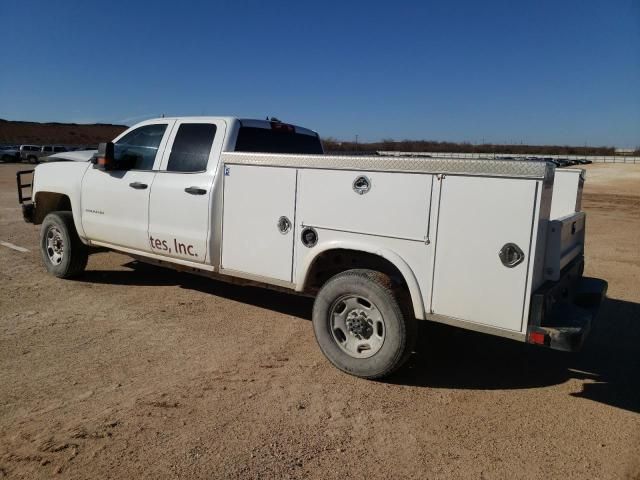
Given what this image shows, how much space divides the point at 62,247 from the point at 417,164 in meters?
5.21

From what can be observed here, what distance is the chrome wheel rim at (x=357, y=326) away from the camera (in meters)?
4.34

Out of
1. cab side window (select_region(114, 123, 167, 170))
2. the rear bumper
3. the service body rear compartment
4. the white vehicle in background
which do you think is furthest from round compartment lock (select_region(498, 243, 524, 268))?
the white vehicle in background

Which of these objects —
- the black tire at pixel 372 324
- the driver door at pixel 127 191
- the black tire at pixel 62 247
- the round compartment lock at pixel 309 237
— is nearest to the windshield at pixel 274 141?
the driver door at pixel 127 191

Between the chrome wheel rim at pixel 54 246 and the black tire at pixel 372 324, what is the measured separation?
4.33 meters

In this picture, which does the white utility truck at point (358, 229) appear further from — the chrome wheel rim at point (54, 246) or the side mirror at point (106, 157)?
the chrome wheel rim at point (54, 246)

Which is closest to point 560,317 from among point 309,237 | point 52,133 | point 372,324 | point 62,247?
point 372,324

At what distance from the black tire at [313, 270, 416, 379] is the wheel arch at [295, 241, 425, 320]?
13 cm

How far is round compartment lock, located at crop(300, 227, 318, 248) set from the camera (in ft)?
15.2

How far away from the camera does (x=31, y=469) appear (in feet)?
10.2

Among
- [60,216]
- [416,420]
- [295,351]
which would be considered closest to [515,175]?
[416,420]

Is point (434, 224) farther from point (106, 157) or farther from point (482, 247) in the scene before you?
point (106, 157)

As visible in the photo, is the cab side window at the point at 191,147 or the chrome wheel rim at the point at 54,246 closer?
the cab side window at the point at 191,147

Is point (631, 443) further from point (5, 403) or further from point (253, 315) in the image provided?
point (5, 403)

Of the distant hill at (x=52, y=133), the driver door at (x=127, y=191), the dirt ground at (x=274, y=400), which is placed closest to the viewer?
the dirt ground at (x=274, y=400)
